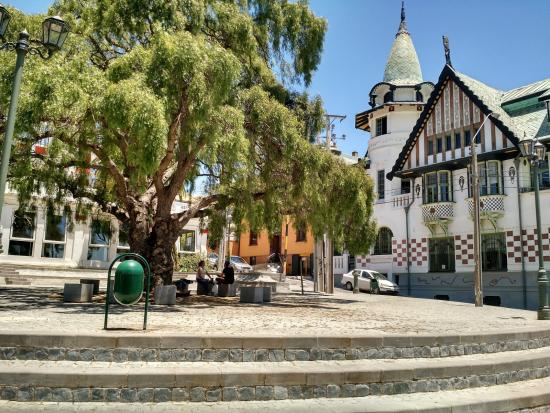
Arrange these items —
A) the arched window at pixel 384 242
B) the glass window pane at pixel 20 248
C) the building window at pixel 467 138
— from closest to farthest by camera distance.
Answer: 1. the glass window pane at pixel 20 248
2. the building window at pixel 467 138
3. the arched window at pixel 384 242

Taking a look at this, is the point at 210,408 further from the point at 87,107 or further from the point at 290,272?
the point at 290,272

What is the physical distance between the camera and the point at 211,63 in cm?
948

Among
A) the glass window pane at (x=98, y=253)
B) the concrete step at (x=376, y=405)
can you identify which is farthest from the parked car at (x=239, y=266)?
the concrete step at (x=376, y=405)

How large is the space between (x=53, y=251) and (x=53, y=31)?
18063 mm

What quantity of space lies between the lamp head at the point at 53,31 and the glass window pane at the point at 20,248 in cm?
1720

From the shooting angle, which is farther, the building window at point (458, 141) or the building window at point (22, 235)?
the building window at point (458, 141)

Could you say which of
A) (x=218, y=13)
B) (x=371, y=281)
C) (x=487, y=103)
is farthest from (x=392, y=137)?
(x=218, y=13)

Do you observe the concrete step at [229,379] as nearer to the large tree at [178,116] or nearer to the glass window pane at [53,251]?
the large tree at [178,116]

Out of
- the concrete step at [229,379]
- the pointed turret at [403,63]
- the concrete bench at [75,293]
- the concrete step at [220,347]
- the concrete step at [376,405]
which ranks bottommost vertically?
the concrete step at [376,405]

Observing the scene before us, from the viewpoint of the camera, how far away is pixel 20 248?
22922 mm

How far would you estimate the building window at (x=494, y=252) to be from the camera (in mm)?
24391

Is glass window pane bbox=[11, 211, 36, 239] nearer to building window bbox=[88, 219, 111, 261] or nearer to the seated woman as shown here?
building window bbox=[88, 219, 111, 261]

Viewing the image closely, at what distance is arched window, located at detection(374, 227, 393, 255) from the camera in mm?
30794

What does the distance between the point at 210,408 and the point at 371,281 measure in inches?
873
